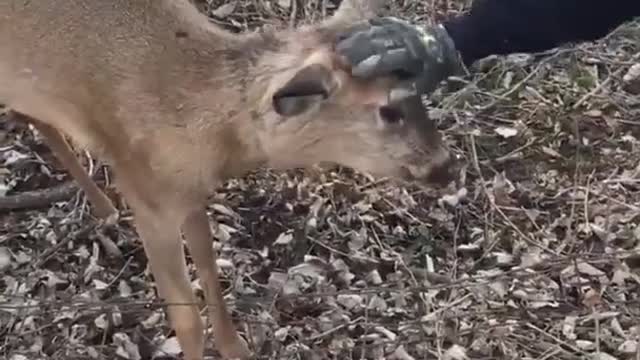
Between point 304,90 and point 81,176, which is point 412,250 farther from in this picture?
point 304,90

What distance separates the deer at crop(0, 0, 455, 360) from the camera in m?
3.85

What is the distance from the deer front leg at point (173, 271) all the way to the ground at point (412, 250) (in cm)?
15

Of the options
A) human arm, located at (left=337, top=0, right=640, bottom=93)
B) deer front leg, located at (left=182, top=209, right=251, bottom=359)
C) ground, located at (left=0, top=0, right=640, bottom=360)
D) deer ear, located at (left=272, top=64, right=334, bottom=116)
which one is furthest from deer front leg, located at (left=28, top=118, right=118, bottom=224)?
human arm, located at (left=337, top=0, right=640, bottom=93)

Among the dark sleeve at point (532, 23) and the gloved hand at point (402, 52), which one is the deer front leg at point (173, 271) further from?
the dark sleeve at point (532, 23)

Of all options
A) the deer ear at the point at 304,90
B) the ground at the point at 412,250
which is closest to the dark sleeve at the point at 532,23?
the deer ear at the point at 304,90

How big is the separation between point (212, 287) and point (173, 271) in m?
0.26

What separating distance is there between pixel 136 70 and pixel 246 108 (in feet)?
1.43

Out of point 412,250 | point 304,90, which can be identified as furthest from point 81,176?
point 304,90

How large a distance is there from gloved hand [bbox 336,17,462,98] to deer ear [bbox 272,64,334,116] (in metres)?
0.09

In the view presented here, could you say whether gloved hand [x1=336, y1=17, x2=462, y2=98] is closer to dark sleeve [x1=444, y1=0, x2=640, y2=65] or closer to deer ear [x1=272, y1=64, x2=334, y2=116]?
deer ear [x1=272, y1=64, x2=334, y2=116]

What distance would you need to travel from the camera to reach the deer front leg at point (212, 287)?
4512mm

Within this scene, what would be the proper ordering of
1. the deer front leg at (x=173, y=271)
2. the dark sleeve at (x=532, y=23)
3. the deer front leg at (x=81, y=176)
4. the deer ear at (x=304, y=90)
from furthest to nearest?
the deer front leg at (x=81, y=176) < the deer front leg at (x=173, y=271) < the dark sleeve at (x=532, y=23) < the deer ear at (x=304, y=90)

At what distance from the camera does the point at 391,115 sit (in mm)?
3834

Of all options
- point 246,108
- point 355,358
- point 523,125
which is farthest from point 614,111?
point 246,108
